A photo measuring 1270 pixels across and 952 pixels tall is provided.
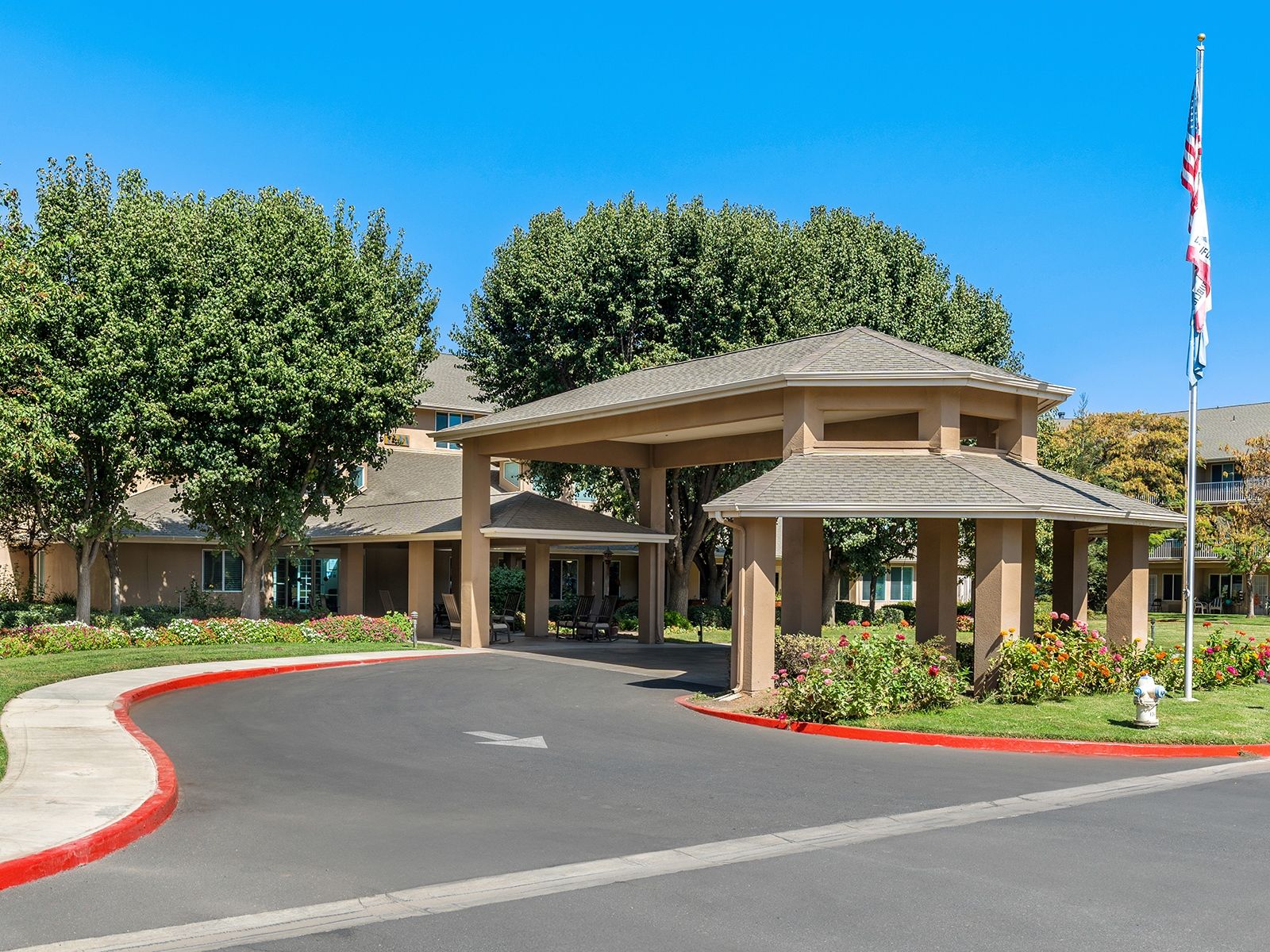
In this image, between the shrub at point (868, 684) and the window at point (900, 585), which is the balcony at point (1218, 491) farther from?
the shrub at point (868, 684)

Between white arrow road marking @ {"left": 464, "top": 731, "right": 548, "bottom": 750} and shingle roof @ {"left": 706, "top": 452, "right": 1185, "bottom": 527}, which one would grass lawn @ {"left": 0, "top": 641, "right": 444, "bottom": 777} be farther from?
shingle roof @ {"left": 706, "top": 452, "right": 1185, "bottom": 527}

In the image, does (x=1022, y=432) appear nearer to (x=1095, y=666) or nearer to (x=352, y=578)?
(x=1095, y=666)

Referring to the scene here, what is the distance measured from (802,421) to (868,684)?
21.0 feet

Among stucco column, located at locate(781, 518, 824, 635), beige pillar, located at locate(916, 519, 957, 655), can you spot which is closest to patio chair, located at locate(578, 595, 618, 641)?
stucco column, located at locate(781, 518, 824, 635)

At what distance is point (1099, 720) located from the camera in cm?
1627

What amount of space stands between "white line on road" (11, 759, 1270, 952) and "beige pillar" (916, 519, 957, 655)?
38.9 ft

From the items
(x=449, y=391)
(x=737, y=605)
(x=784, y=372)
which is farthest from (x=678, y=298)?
(x=449, y=391)

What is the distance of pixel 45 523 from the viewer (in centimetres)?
3108

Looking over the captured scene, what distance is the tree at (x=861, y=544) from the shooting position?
38.1 metres

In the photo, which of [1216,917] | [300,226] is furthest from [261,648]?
[1216,917]

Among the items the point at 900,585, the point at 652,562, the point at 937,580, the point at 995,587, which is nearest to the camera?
the point at 995,587

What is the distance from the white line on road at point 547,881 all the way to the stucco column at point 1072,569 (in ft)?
40.5

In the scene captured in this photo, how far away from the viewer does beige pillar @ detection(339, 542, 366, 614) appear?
126 feet

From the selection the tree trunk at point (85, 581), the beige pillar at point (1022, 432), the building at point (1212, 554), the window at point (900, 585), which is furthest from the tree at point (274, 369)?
the building at point (1212, 554)
